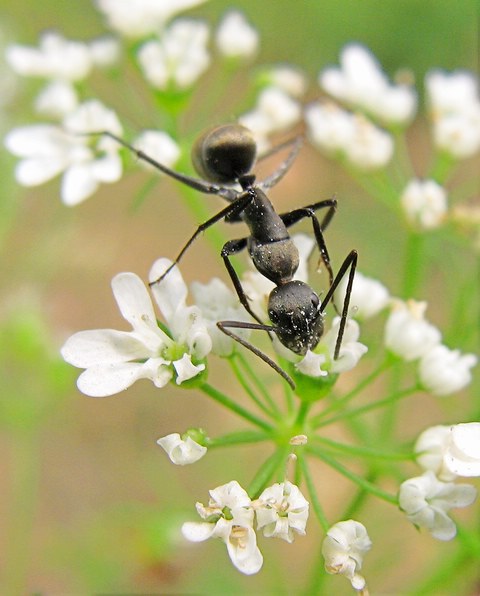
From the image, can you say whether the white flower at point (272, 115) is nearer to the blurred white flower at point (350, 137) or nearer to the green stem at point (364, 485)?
the blurred white flower at point (350, 137)

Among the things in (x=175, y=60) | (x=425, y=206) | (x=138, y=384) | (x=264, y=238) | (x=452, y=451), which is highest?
(x=138, y=384)

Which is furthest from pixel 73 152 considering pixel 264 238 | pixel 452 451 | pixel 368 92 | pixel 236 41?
pixel 452 451

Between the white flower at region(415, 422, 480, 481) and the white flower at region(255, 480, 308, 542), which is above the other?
the white flower at region(415, 422, 480, 481)

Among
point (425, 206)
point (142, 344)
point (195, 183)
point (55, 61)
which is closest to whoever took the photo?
point (142, 344)

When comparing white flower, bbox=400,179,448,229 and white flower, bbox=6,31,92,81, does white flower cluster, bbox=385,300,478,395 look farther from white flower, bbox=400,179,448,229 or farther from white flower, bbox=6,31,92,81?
white flower, bbox=6,31,92,81

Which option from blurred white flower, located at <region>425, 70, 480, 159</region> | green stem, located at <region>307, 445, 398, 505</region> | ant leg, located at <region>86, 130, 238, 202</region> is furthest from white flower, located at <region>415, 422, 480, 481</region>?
blurred white flower, located at <region>425, 70, 480, 159</region>

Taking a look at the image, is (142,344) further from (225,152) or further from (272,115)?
(272,115)

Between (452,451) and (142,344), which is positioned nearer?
(452,451)
